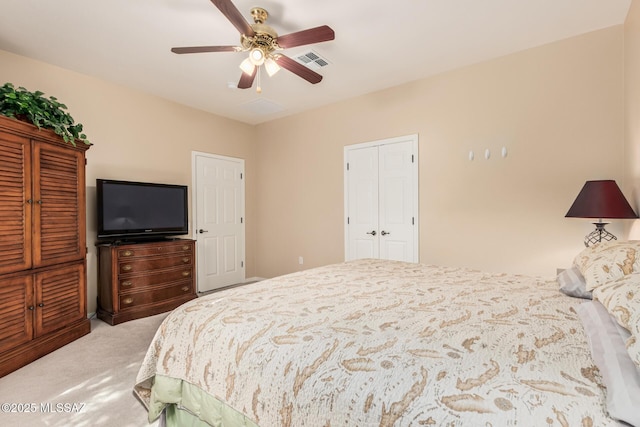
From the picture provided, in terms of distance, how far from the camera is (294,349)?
104 cm

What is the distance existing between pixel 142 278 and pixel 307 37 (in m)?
3.06

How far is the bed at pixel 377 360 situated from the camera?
0.75m

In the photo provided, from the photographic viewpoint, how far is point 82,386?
2096 millimetres

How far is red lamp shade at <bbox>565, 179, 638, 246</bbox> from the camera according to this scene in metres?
2.16

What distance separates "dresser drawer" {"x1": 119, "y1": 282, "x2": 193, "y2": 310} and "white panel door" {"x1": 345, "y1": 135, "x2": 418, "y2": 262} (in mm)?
2172

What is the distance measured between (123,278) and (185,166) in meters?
1.77

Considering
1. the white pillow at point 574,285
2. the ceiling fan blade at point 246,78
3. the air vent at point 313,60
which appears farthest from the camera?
the air vent at point 313,60

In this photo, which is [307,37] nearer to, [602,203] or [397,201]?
[397,201]

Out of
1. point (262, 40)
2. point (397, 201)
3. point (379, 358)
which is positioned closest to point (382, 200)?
point (397, 201)

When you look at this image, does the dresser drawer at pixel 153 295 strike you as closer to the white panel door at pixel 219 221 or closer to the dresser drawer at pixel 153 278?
the dresser drawer at pixel 153 278

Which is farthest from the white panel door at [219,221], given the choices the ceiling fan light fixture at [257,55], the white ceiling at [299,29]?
the ceiling fan light fixture at [257,55]

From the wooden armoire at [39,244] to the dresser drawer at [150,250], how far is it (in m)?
0.41

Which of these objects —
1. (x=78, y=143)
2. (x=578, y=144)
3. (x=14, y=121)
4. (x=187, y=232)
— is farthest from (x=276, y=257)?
(x=578, y=144)

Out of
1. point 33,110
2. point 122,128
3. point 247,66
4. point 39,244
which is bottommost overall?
point 39,244
